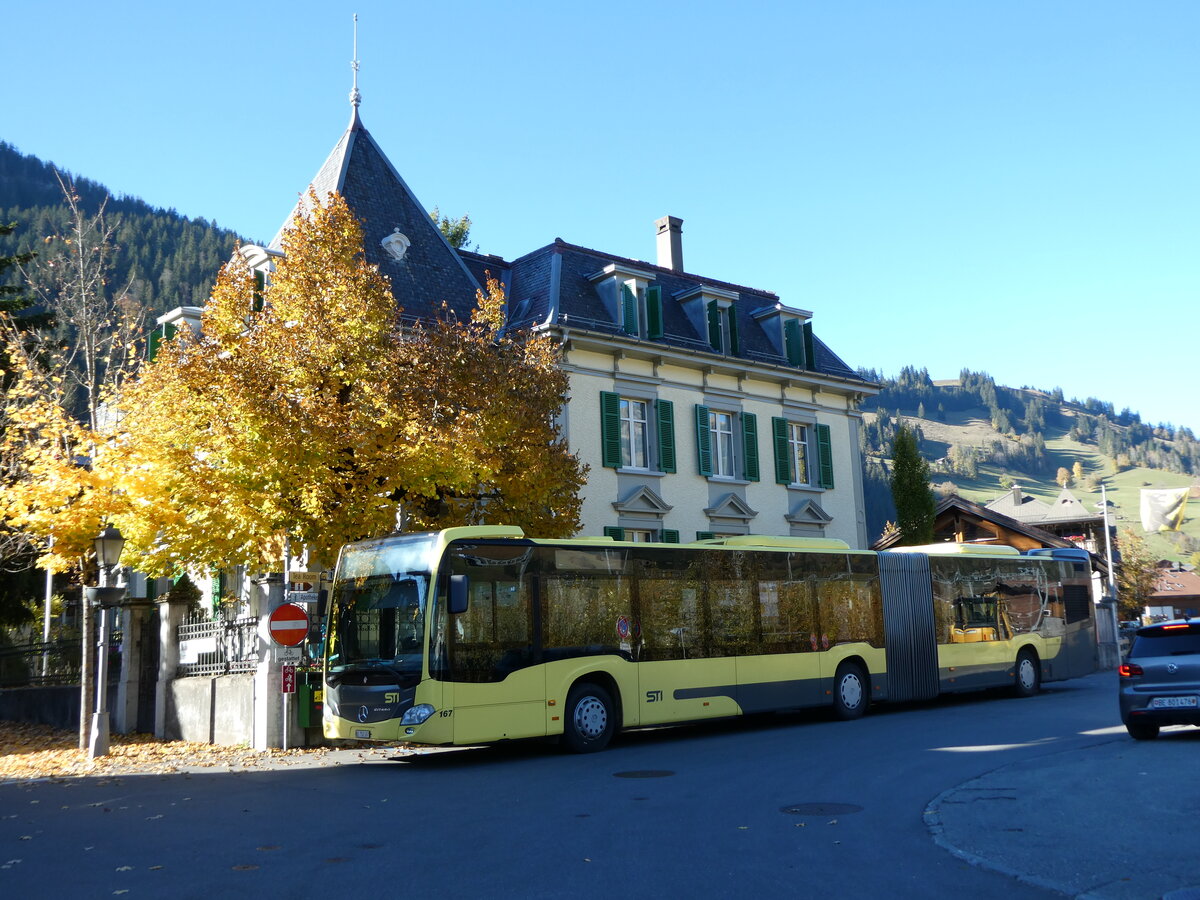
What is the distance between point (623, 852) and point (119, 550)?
11696 mm

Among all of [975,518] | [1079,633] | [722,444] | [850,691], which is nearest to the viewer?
[850,691]

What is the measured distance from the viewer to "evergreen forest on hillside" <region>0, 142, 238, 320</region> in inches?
3593

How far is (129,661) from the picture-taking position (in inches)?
837

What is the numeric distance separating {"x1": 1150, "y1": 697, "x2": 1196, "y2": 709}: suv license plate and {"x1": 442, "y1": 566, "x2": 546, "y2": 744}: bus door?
7.72 meters

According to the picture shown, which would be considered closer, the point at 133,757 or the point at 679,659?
the point at 679,659

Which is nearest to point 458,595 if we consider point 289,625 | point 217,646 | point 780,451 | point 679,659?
A: point 289,625

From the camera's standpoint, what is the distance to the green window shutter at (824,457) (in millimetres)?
32625

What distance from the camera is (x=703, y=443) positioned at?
96.1ft

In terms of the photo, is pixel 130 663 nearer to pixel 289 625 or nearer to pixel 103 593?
pixel 103 593

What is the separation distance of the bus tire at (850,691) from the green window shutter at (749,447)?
34.6ft

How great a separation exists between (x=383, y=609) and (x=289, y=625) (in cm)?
237

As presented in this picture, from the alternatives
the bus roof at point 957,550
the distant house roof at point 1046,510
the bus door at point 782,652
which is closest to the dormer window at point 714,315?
the bus roof at point 957,550

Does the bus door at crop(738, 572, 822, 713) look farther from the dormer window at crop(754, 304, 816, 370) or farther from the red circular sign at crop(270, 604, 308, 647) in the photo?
the dormer window at crop(754, 304, 816, 370)

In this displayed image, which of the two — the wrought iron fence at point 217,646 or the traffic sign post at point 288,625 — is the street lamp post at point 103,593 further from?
the traffic sign post at point 288,625
